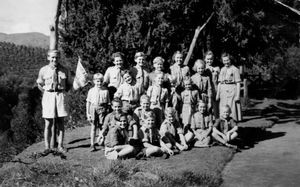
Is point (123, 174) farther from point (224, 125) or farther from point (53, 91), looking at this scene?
point (224, 125)

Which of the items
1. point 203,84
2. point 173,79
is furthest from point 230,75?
point 173,79

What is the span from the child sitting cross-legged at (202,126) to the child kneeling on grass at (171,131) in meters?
0.45

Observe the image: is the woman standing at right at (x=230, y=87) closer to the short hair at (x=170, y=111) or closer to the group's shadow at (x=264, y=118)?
the group's shadow at (x=264, y=118)

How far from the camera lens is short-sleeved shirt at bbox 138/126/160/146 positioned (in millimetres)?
7321

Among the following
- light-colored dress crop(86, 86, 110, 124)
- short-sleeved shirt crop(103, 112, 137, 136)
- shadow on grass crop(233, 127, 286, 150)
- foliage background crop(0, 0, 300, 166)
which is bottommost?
shadow on grass crop(233, 127, 286, 150)

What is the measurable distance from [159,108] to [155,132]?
572 millimetres

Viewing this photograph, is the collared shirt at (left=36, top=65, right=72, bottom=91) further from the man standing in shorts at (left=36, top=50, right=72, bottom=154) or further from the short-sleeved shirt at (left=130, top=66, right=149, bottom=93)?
the short-sleeved shirt at (left=130, top=66, right=149, bottom=93)

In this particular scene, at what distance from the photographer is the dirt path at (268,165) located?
5.64 m

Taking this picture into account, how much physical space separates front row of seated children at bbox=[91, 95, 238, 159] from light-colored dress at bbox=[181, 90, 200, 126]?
0.31 feet

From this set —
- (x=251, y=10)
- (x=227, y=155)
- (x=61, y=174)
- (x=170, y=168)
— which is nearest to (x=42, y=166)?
(x=61, y=174)

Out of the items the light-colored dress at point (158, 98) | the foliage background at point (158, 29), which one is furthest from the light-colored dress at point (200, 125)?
the foliage background at point (158, 29)

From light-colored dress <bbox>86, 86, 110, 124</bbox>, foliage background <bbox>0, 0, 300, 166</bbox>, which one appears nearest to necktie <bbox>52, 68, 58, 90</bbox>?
light-colored dress <bbox>86, 86, 110, 124</bbox>

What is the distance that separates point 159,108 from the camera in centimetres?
782

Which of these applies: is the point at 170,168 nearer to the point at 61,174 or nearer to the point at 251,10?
the point at 61,174
